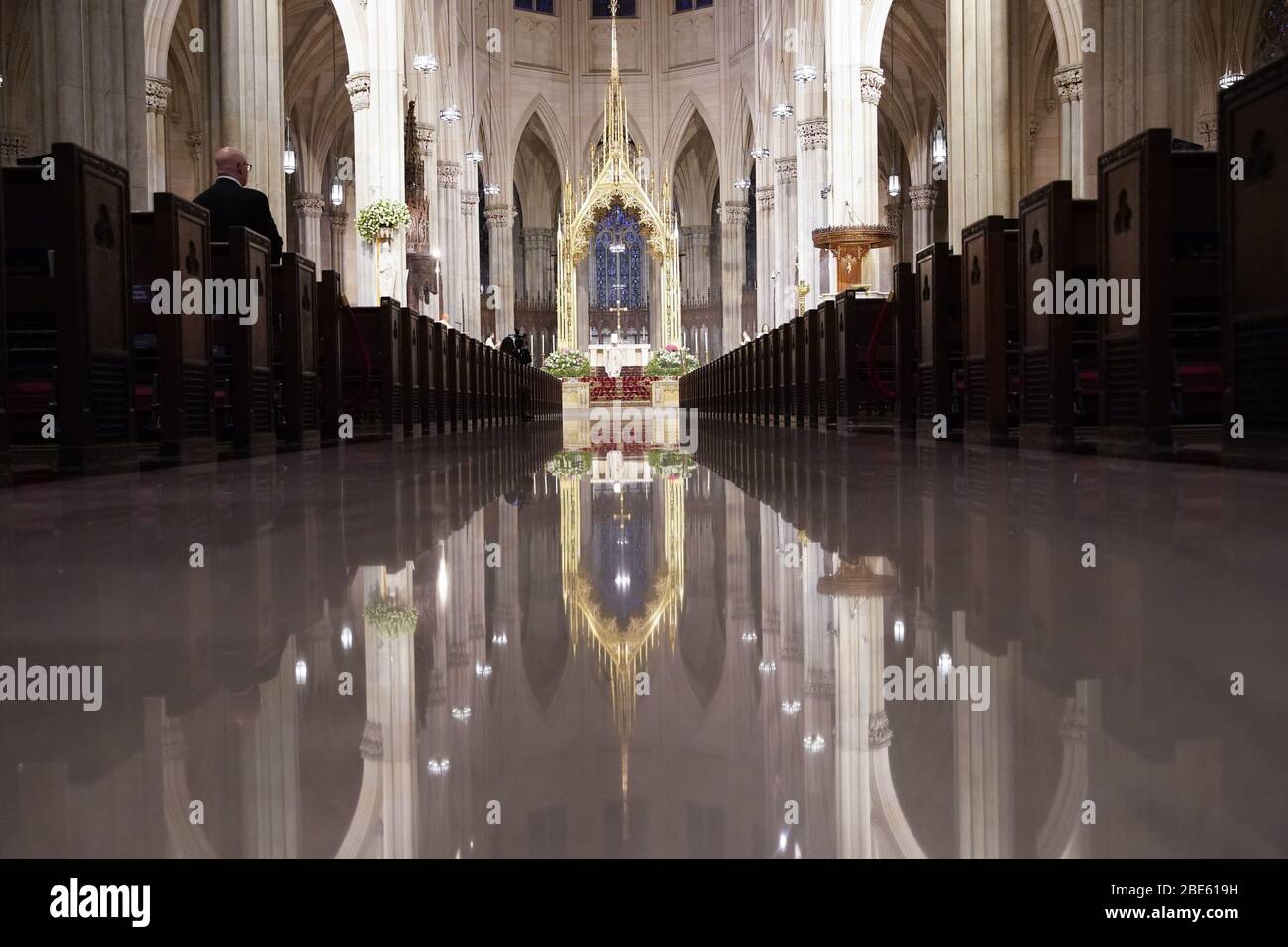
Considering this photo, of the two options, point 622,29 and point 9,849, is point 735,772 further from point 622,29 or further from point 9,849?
point 622,29

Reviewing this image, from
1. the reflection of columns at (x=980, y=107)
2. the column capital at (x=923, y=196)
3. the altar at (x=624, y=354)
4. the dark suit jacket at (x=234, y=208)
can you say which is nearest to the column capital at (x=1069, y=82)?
the reflection of columns at (x=980, y=107)

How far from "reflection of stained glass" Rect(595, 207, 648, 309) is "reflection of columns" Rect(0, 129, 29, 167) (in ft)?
73.7

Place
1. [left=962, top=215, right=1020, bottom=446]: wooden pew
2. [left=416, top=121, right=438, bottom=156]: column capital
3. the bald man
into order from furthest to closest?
[left=416, top=121, right=438, bottom=156]: column capital → the bald man → [left=962, top=215, right=1020, bottom=446]: wooden pew

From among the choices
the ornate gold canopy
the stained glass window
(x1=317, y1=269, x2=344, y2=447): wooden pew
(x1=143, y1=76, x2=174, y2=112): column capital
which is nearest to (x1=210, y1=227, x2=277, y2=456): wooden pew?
(x1=317, y1=269, x2=344, y2=447): wooden pew

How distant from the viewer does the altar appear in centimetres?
3353

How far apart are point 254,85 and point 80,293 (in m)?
8.51

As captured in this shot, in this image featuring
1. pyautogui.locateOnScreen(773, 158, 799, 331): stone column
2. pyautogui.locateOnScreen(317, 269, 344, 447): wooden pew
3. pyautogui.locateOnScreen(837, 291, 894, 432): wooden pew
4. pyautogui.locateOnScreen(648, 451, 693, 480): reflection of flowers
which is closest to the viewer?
pyautogui.locateOnScreen(648, 451, 693, 480): reflection of flowers

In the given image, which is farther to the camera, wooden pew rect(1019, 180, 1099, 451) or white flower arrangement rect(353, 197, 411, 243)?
white flower arrangement rect(353, 197, 411, 243)

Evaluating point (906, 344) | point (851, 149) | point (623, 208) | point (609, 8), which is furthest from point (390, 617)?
point (609, 8)

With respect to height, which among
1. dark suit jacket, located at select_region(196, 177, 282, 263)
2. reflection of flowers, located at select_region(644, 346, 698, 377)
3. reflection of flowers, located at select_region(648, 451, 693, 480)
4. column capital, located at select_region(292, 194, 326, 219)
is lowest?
reflection of flowers, located at select_region(648, 451, 693, 480)

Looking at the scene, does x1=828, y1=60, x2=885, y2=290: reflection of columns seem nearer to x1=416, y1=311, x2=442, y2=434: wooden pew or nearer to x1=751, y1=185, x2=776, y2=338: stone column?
x1=416, y1=311, x2=442, y2=434: wooden pew

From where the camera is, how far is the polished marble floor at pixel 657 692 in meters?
0.65

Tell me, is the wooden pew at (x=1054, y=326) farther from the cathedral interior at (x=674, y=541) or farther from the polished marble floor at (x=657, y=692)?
the polished marble floor at (x=657, y=692)
